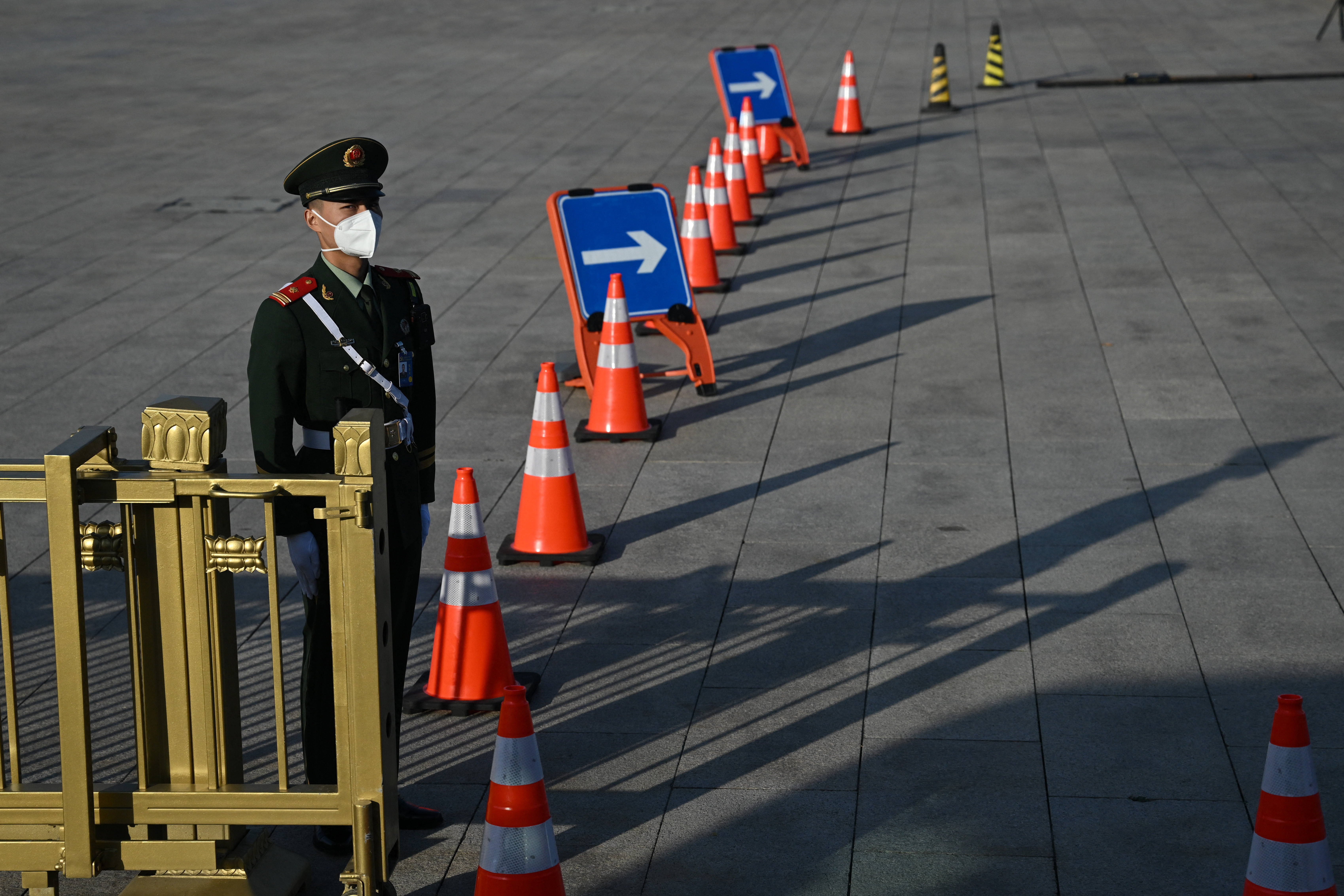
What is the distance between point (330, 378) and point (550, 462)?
8.41 feet

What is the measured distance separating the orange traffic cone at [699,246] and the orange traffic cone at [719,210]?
3.69 ft

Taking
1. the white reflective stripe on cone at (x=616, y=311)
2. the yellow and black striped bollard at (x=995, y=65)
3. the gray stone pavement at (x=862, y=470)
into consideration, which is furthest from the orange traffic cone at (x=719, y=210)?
the yellow and black striped bollard at (x=995, y=65)

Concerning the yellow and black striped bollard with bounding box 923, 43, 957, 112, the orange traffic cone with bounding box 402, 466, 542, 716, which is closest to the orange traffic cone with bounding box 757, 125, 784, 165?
the yellow and black striped bollard with bounding box 923, 43, 957, 112

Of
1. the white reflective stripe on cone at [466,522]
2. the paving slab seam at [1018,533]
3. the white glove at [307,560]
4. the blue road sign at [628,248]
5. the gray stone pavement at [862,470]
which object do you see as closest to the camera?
the white glove at [307,560]

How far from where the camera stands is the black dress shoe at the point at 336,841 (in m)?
4.81

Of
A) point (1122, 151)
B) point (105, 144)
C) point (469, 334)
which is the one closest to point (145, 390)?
point (469, 334)

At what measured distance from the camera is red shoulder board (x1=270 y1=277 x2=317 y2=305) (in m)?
4.66

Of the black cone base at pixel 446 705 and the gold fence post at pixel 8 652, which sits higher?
the gold fence post at pixel 8 652

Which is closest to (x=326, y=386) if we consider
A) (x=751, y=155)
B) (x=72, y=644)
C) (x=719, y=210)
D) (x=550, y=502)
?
(x=72, y=644)

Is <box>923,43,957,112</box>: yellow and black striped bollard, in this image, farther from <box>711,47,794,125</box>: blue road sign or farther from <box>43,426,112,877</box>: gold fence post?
<box>43,426,112,877</box>: gold fence post

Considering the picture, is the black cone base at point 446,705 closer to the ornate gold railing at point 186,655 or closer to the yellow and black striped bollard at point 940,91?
the ornate gold railing at point 186,655

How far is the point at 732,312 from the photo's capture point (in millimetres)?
12031

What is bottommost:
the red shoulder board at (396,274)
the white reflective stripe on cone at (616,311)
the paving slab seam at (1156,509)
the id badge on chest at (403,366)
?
the paving slab seam at (1156,509)

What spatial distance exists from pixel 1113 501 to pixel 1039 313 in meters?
4.04
